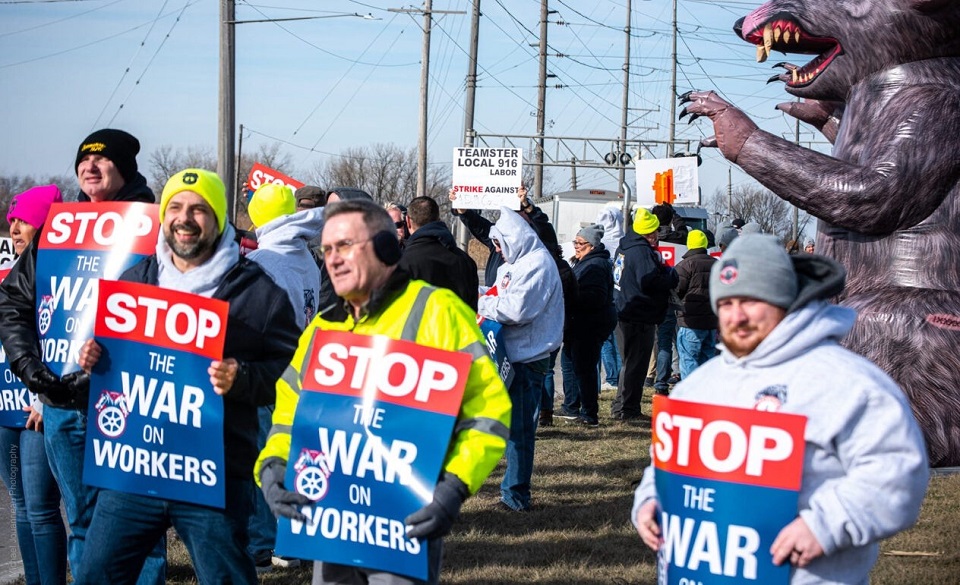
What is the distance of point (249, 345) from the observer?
420 cm

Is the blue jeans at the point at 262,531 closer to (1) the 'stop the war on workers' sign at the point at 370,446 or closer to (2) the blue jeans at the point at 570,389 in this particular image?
(1) the 'stop the war on workers' sign at the point at 370,446

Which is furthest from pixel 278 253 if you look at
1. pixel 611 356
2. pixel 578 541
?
pixel 611 356

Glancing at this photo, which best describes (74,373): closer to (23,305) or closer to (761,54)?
(23,305)

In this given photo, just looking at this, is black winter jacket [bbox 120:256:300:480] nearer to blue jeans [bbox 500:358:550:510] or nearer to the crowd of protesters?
the crowd of protesters

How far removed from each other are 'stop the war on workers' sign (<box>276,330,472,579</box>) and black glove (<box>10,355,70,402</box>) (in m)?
1.39

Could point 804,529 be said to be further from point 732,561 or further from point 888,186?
point 888,186

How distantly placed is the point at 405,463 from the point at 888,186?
283 cm

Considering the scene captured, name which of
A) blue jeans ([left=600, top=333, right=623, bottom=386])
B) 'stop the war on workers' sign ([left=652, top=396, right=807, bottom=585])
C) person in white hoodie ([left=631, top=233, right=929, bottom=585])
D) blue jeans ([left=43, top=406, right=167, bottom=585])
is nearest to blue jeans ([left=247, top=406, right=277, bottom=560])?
blue jeans ([left=43, top=406, right=167, bottom=585])

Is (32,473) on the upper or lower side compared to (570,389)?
upper

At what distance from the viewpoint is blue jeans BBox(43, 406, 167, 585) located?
4.69 m

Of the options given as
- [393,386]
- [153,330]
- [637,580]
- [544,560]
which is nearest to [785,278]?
[393,386]

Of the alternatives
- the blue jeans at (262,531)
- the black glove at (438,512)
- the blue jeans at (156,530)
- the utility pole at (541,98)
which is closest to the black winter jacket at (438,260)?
the blue jeans at (262,531)

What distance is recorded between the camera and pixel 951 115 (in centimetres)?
518

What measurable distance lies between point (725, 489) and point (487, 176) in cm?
1577
